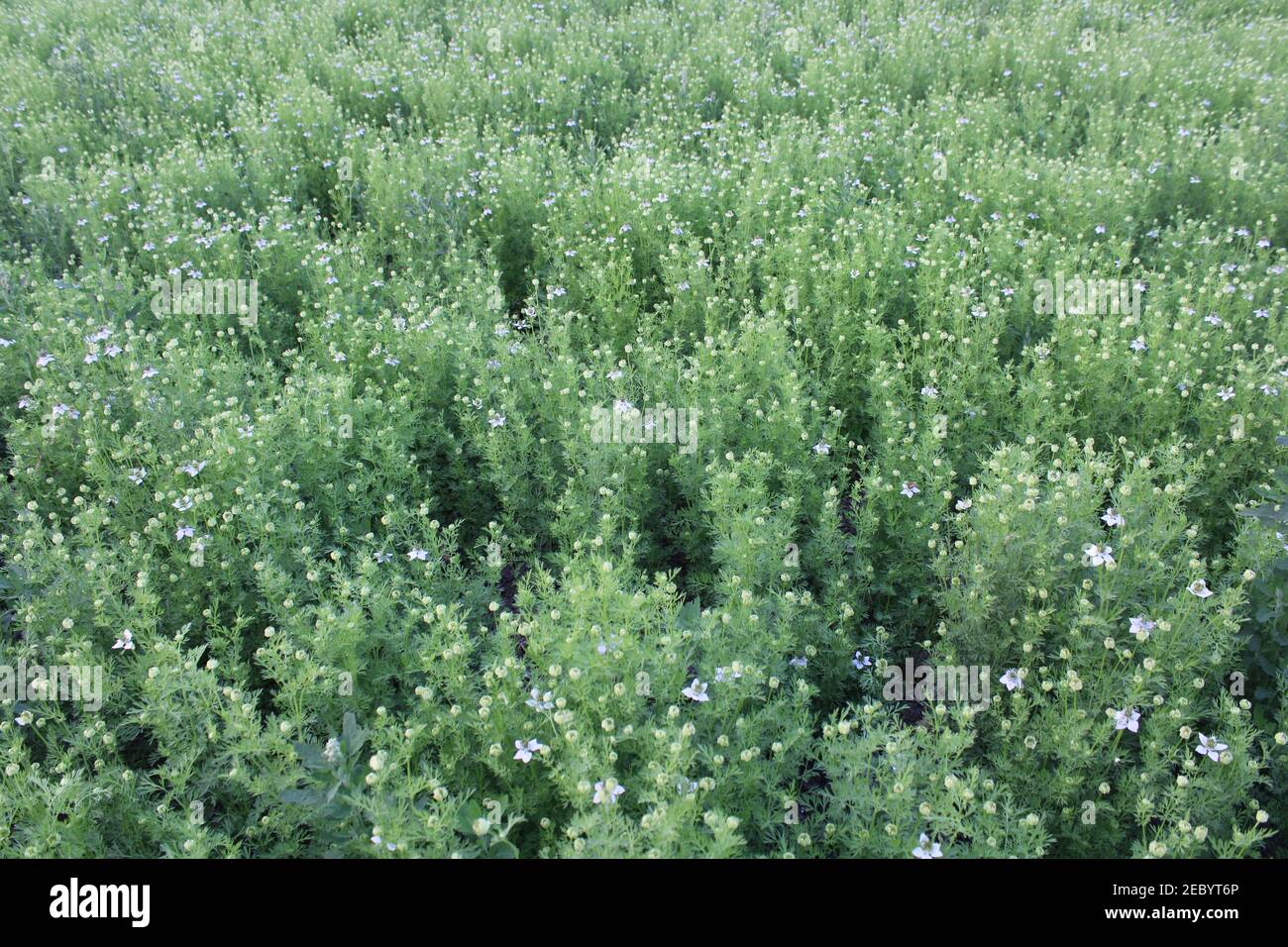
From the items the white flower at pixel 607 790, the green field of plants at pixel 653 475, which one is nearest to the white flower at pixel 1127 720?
the green field of plants at pixel 653 475

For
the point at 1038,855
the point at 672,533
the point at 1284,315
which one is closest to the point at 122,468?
the point at 672,533

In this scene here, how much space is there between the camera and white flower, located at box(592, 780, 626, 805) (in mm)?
2898

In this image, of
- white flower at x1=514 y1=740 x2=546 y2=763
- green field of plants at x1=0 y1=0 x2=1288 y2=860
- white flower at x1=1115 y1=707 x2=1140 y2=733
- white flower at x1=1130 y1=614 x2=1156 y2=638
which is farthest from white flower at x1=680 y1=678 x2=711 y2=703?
white flower at x1=1130 y1=614 x2=1156 y2=638

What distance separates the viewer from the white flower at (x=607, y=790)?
9.51 feet

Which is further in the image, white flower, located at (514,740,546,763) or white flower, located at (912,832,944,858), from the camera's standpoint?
white flower, located at (514,740,546,763)

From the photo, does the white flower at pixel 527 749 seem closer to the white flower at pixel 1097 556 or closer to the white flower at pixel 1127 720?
the white flower at pixel 1127 720

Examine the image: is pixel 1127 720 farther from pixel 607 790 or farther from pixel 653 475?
pixel 653 475

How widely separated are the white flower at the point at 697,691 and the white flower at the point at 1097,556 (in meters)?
1.70

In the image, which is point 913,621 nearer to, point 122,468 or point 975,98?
point 122,468

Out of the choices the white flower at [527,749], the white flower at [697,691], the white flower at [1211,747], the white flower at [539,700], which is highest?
the white flower at [1211,747]

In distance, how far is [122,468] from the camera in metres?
4.66

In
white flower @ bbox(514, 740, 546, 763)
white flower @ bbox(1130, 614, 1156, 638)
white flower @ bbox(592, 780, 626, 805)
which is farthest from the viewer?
white flower @ bbox(1130, 614, 1156, 638)

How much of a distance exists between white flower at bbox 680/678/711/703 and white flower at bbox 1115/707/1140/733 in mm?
1508

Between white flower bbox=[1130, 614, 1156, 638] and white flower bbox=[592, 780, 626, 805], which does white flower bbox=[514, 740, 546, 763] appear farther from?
white flower bbox=[1130, 614, 1156, 638]
